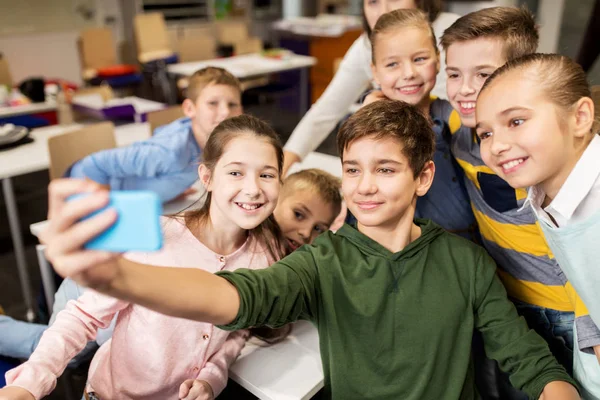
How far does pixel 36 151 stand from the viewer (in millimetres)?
2764

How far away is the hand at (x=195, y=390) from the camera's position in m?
1.16

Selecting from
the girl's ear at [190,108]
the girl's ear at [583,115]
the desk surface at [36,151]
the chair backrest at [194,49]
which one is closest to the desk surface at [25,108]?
the desk surface at [36,151]

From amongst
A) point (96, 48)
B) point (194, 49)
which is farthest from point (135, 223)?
point (96, 48)

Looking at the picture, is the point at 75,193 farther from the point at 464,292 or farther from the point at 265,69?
the point at 265,69

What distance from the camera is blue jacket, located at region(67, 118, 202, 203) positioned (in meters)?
2.14

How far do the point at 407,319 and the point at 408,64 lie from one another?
2.51 ft

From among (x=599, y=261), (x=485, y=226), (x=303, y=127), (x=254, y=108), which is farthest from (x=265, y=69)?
(x=599, y=261)

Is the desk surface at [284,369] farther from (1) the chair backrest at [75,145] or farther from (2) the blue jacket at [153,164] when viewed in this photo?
(1) the chair backrest at [75,145]

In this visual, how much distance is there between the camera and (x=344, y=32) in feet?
20.8

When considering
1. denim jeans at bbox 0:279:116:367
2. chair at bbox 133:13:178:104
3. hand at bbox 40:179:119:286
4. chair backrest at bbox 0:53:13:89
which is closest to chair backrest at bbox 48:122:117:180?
denim jeans at bbox 0:279:116:367

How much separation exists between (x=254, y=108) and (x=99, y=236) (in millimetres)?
5748

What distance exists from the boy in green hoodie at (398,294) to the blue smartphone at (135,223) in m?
0.49

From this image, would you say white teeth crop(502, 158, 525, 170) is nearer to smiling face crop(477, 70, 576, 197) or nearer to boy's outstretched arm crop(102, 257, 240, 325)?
smiling face crop(477, 70, 576, 197)

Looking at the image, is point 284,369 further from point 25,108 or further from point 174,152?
point 25,108
